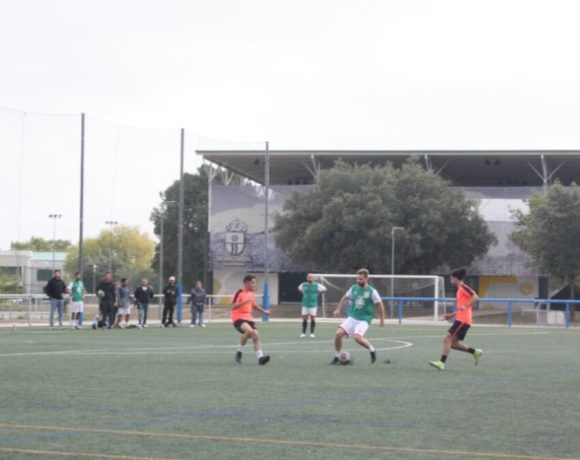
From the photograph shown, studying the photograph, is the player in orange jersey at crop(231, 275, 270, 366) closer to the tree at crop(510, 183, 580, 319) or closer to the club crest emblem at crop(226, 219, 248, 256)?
the tree at crop(510, 183, 580, 319)

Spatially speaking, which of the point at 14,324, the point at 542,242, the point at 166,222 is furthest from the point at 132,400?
the point at 166,222

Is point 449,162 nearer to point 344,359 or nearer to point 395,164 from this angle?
point 395,164

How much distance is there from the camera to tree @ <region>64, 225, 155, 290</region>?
14075 cm

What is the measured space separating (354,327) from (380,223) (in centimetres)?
5107

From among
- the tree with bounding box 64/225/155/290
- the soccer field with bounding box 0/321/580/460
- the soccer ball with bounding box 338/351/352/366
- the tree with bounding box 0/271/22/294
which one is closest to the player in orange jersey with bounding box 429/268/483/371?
the soccer field with bounding box 0/321/580/460

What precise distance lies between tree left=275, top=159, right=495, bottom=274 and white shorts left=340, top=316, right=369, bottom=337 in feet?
164

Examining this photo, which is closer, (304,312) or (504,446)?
(504,446)

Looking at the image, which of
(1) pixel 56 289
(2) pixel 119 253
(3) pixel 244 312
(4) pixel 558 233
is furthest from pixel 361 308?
(2) pixel 119 253

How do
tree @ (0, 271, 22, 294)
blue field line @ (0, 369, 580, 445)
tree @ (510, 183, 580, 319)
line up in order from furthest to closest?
tree @ (510, 183, 580, 319), tree @ (0, 271, 22, 294), blue field line @ (0, 369, 580, 445)

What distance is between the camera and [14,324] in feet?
132

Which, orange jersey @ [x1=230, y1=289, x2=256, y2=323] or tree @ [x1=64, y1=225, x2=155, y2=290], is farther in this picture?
tree @ [x1=64, y1=225, x2=155, y2=290]

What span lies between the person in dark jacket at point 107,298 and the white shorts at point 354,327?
19.1 metres

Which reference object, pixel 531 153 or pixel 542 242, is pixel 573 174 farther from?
pixel 542 242

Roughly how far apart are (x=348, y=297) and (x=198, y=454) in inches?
451
